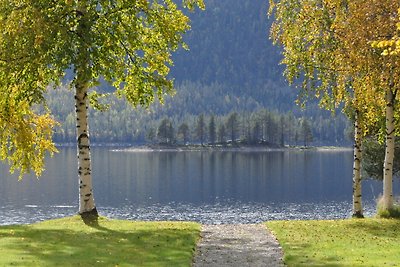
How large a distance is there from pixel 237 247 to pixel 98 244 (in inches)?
240

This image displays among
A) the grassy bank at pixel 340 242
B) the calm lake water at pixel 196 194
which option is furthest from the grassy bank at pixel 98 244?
the calm lake water at pixel 196 194

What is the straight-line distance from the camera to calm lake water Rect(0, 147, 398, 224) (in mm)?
80562

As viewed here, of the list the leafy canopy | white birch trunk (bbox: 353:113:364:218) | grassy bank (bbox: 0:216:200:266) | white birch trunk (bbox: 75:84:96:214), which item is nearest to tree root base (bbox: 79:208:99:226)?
grassy bank (bbox: 0:216:200:266)

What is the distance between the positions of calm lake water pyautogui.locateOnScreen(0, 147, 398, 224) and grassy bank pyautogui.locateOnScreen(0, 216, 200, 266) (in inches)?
1734

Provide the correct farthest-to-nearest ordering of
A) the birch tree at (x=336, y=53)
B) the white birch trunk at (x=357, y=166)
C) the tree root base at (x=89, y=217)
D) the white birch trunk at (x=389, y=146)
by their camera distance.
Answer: the white birch trunk at (x=357, y=166), the white birch trunk at (x=389, y=146), the tree root base at (x=89, y=217), the birch tree at (x=336, y=53)

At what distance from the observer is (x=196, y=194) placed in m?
103

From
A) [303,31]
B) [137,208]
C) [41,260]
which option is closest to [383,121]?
[303,31]

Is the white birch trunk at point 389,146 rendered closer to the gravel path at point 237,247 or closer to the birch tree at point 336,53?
the birch tree at point 336,53

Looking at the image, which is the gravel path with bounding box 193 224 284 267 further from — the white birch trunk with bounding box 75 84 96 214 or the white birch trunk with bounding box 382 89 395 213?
the white birch trunk with bounding box 382 89 395 213

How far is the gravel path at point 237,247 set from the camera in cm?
2186

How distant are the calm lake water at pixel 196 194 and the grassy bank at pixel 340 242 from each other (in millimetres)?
41884

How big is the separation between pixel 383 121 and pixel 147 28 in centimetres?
1942

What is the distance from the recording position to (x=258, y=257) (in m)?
22.8

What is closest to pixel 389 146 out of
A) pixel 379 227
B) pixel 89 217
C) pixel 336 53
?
pixel 379 227
